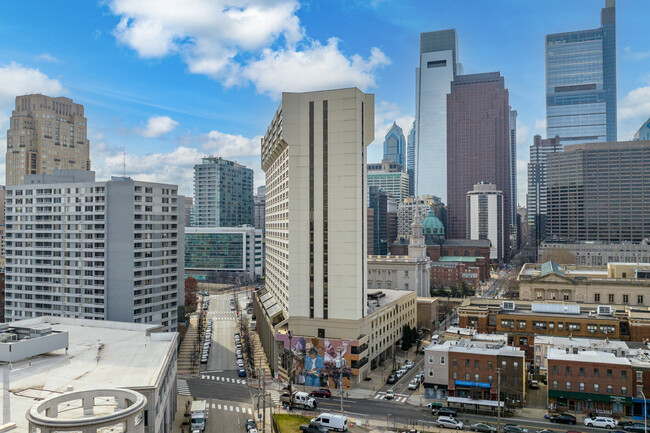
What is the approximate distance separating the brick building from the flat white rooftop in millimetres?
47859

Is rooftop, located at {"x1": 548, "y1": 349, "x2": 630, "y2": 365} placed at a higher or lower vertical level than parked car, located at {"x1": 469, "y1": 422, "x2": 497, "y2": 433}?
higher

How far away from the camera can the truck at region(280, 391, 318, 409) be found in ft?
213

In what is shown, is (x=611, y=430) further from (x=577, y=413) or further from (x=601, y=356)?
(x=601, y=356)

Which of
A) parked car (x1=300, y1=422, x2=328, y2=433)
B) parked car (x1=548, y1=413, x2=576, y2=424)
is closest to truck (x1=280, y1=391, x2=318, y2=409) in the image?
parked car (x1=300, y1=422, x2=328, y2=433)

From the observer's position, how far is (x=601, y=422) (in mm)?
58375

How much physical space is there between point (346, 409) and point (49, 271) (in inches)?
2492

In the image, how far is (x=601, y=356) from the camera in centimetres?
6688

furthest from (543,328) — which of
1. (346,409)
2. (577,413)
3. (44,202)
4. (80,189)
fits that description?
(44,202)

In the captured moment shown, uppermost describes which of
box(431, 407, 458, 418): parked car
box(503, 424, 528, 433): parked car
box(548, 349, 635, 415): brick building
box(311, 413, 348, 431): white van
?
box(548, 349, 635, 415): brick building

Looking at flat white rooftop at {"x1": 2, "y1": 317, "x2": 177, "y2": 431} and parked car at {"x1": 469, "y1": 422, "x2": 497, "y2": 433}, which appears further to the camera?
parked car at {"x1": 469, "y1": 422, "x2": 497, "y2": 433}

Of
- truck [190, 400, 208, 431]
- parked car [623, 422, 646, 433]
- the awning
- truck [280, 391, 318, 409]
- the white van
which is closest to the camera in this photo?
the white van

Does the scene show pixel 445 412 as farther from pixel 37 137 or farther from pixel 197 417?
pixel 37 137

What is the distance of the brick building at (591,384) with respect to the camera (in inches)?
2430

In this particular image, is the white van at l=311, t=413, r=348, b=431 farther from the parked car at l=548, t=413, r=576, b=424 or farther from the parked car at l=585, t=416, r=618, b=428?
the parked car at l=585, t=416, r=618, b=428
